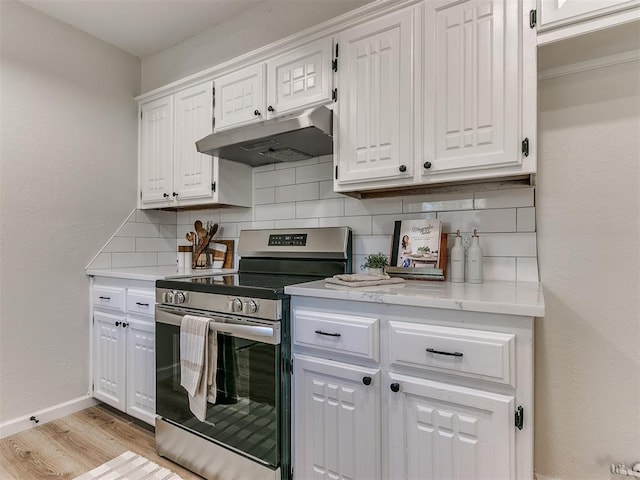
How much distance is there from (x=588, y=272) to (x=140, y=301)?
2.30m

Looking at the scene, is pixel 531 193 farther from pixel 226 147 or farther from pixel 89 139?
pixel 89 139

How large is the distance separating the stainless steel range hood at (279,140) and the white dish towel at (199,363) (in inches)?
37.0

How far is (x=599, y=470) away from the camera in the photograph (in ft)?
4.91

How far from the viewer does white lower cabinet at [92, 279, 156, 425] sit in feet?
6.84

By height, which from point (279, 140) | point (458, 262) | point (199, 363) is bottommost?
point (199, 363)

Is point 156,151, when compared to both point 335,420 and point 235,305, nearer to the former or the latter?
point 235,305

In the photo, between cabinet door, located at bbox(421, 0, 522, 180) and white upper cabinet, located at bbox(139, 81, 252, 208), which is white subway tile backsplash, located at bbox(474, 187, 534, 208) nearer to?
cabinet door, located at bbox(421, 0, 522, 180)

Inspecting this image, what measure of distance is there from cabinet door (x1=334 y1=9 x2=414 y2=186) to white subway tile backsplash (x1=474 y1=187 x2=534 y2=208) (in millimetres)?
394

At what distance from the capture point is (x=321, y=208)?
219 cm

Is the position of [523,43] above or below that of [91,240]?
above

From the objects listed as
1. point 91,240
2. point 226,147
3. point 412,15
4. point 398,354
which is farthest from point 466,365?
point 91,240

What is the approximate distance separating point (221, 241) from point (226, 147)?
0.84 m

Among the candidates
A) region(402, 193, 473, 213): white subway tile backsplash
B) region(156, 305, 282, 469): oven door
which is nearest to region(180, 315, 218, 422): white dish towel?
region(156, 305, 282, 469): oven door

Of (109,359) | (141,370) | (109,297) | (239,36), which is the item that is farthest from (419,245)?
(109,359)
